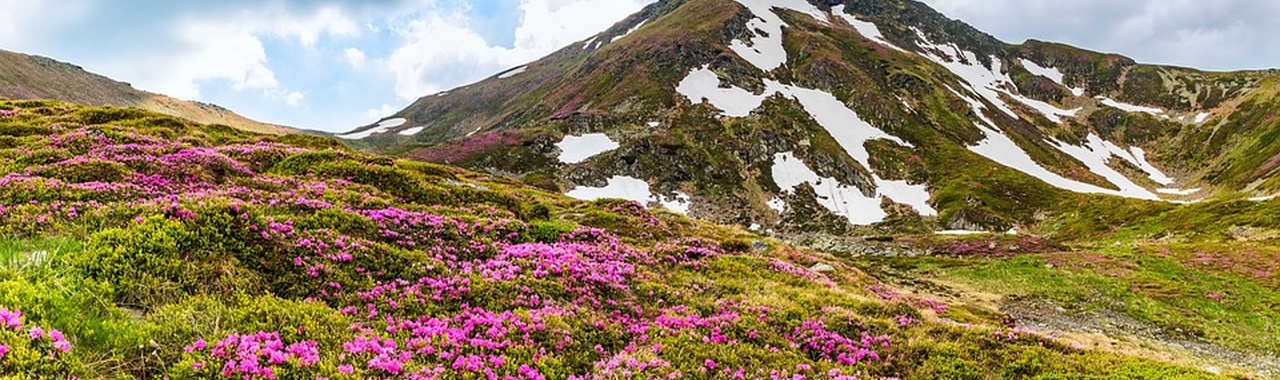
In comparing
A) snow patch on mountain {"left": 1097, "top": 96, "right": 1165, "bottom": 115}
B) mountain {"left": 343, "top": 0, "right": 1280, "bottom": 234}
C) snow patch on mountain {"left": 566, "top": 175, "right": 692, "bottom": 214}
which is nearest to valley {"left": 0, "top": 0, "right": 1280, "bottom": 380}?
mountain {"left": 343, "top": 0, "right": 1280, "bottom": 234}

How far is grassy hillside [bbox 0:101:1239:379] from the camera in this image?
8.07 meters

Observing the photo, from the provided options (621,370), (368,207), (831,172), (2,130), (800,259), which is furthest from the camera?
(831,172)

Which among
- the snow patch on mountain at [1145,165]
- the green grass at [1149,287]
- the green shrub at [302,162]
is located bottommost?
the green grass at [1149,287]

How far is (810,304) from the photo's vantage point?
16266 mm

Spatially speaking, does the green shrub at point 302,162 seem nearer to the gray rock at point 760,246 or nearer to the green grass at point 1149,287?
the gray rock at point 760,246

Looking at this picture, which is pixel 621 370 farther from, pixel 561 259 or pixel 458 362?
pixel 561 259

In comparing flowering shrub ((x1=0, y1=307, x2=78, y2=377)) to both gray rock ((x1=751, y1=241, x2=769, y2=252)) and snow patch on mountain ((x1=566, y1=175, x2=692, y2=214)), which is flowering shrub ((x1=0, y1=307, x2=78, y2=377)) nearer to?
gray rock ((x1=751, y1=241, x2=769, y2=252))

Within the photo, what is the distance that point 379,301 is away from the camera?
11680mm

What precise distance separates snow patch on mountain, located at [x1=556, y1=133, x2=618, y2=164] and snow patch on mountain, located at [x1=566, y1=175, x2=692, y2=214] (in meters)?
10.4

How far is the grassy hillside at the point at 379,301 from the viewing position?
8070 millimetres

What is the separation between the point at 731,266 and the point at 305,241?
13.7 meters

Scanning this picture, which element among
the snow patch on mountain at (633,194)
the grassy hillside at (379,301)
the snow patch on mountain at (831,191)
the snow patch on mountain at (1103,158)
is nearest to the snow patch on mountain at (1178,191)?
the snow patch on mountain at (1103,158)

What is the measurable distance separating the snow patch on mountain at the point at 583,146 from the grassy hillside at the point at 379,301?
8767 centimetres

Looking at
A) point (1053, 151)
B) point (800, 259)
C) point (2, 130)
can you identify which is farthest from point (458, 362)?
point (1053, 151)
